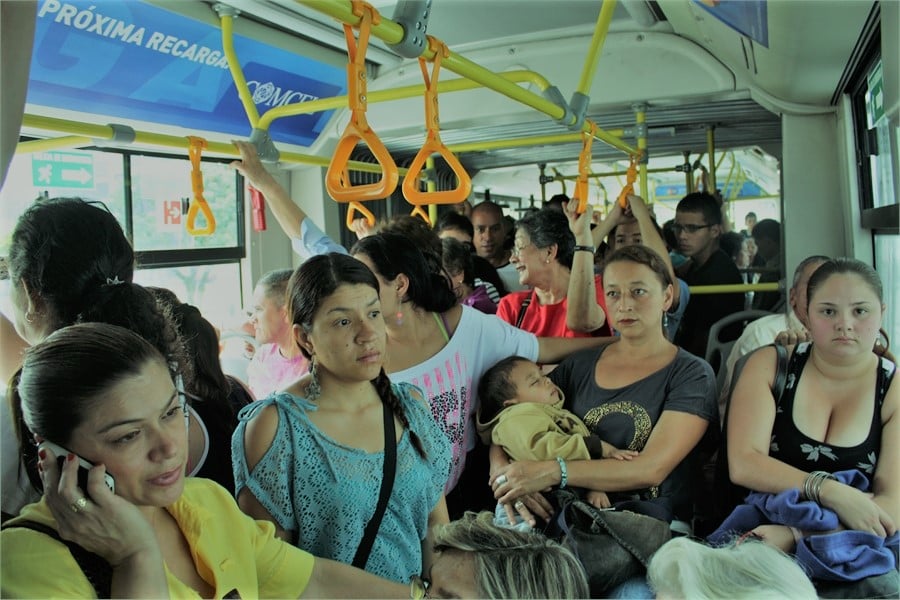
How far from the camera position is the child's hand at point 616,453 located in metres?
2.02

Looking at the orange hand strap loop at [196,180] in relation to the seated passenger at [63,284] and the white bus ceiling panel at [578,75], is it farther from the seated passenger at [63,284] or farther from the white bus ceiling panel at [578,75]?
the white bus ceiling panel at [578,75]

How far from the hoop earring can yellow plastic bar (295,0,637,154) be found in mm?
743

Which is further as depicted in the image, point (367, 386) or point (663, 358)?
point (663, 358)

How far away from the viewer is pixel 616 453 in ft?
6.67

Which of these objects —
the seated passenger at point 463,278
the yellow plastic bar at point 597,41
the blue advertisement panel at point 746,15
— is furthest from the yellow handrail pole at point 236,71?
the blue advertisement panel at point 746,15

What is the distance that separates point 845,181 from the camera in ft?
11.4

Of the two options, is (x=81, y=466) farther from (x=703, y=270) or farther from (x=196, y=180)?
(x=703, y=270)

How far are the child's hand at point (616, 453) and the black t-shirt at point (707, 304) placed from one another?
1921 millimetres

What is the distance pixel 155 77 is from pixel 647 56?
2664 mm

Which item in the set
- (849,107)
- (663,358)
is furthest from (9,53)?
(849,107)

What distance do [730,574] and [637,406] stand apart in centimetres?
97

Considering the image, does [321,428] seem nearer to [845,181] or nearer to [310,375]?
[310,375]

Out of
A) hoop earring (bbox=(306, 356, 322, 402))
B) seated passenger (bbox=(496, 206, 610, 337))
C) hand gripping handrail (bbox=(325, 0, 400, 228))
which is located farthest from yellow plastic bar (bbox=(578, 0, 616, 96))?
hoop earring (bbox=(306, 356, 322, 402))

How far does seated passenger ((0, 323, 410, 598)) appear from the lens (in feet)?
2.97
